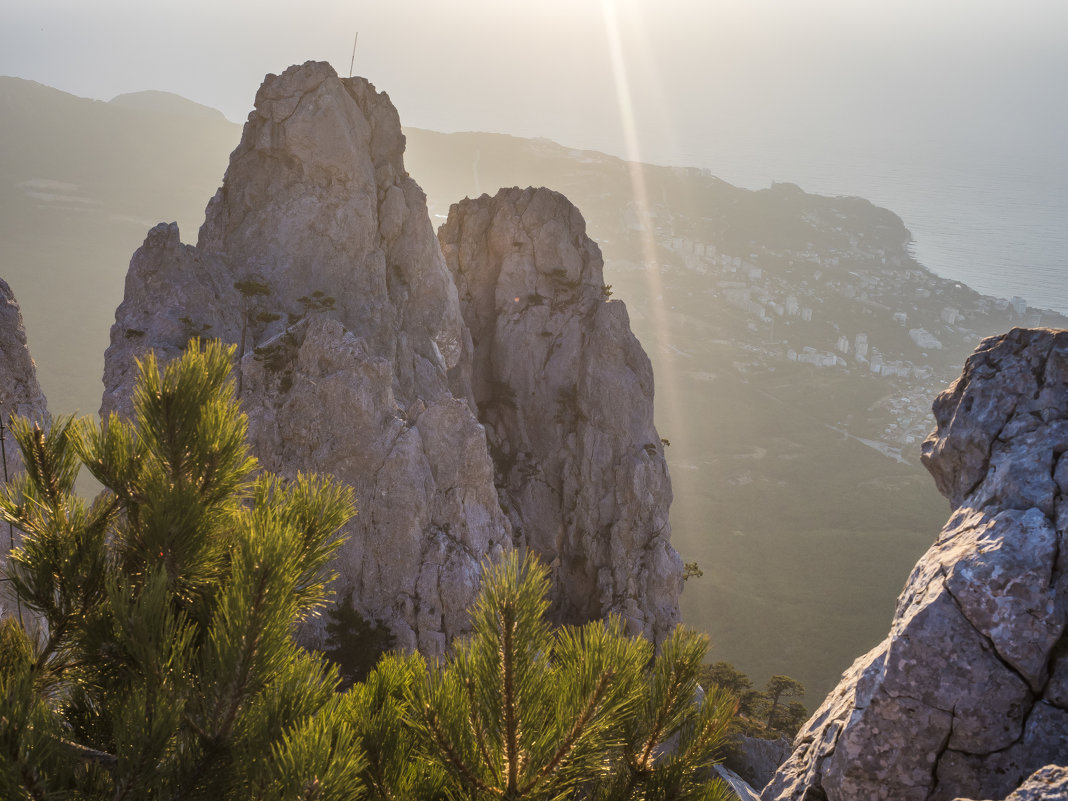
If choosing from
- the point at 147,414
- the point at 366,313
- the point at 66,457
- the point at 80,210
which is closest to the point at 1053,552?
the point at 147,414

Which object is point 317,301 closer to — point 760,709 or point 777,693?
point 760,709

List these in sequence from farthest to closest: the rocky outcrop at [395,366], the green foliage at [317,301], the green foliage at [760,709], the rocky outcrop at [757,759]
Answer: the green foliage at [760,709] < the rocky outcrop at [757,759] < the green foliage at [317,301] < the rocky outcrop at [395,366]

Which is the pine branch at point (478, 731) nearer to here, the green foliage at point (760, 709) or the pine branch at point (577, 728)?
the pine branch at point (577, 728)

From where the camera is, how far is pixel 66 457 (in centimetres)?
682

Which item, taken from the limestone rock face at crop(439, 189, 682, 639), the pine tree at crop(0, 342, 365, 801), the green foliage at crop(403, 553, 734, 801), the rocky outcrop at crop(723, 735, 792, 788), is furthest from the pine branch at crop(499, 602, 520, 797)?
the rocky outcrop at crop(723, 735, 792, 788)

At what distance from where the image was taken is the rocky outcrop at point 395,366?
28.3 metres

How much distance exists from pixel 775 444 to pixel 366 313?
10337 cm

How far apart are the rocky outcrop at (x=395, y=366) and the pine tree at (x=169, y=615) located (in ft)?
47.2

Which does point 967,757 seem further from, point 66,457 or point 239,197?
point 239,197

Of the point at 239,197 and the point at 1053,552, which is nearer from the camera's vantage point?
the point at 1053,552

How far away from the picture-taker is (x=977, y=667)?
25.7 ft

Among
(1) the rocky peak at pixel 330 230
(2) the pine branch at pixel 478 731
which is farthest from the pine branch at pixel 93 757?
(1) the rocky peak at pixel 330 230

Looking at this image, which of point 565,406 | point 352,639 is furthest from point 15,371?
point 565,406

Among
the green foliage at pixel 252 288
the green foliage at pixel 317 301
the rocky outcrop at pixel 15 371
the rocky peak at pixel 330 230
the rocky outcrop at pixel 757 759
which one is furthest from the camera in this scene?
the rocky outcrop at pixel 757 759
